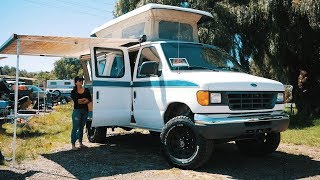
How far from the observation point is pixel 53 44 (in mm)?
7586

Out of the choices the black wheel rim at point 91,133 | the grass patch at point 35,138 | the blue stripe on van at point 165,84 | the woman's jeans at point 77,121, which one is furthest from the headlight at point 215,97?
the black wheel rim at point 91,133

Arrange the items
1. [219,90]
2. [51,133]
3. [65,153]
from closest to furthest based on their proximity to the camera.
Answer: [219,90] < [65,153] < [51,133]

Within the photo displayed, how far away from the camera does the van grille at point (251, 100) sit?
6.29m

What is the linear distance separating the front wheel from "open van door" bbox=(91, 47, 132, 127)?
58.2 inches

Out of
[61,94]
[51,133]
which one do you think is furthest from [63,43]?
[61,94]

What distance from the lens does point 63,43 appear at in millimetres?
7406

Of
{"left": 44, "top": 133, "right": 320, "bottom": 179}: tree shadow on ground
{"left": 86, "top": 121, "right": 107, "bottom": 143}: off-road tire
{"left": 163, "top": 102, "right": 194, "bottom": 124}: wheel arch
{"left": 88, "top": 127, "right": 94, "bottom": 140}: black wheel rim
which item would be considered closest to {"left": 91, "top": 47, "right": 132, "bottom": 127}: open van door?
{"left": 44, "top": 133, "right": 320, "bottom": 179}: tree shadow on ground

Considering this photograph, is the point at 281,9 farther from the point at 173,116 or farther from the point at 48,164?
the point at 48,164

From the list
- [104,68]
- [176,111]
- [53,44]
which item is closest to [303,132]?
[176,111]

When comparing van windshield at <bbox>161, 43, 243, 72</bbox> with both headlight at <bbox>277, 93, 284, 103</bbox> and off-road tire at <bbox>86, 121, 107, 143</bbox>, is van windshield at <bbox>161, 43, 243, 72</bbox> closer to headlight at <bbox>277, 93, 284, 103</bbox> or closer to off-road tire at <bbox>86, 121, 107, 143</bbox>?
headlight at <bbox>277, 93, 284, 103</bbox>

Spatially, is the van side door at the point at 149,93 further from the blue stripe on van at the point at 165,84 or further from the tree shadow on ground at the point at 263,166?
the tree shadow on ground at the point at 263,166

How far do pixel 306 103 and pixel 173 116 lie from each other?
33.5 feet

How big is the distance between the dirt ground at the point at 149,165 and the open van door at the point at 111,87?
0.83m

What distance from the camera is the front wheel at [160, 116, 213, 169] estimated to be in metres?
6.14
